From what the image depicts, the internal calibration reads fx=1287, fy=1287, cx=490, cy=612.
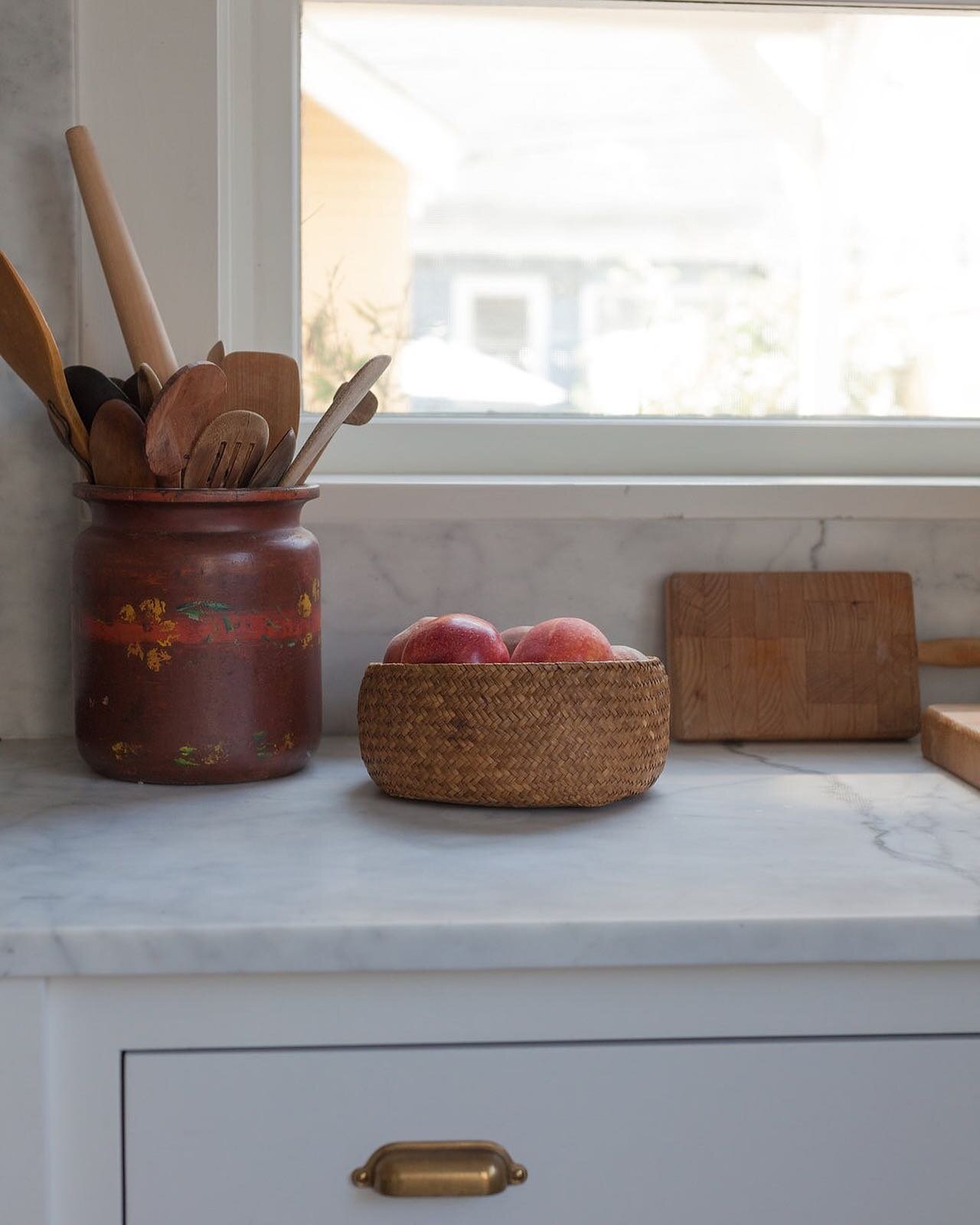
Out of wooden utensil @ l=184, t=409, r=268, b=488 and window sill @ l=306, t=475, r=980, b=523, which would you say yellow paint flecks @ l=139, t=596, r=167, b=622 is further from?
window sill @ l=306, t=475, r=980, b=523

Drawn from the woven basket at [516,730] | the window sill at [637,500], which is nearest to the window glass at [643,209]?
the window sill at [637,500]

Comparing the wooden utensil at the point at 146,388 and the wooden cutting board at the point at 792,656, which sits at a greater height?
the wooden utensil at the point at 146,388

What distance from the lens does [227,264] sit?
1268mm

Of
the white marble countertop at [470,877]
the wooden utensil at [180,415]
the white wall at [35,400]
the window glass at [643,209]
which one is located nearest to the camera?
the white marble countertop at [470,877]

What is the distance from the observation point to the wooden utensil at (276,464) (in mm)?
1040

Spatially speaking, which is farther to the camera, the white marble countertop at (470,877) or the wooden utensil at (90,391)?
the wooden utensil at (90,391)

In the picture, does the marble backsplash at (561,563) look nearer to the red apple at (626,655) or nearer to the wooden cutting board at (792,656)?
the wooden cutting board at (792,656)

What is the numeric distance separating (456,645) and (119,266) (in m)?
0.46

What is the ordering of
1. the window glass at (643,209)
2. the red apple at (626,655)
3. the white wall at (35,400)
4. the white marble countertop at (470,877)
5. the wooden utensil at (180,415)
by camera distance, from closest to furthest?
the white marble countertop at (470,877), the wooden utensil at (180,415), the red apple at (626,655), the white wall at (35,400), the window glass at (643,209)

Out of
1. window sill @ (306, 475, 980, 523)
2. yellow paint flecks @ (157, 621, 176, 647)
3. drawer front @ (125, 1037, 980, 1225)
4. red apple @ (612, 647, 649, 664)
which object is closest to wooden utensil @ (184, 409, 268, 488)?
yellow paint flecks @ (157, 621, 176, 647)

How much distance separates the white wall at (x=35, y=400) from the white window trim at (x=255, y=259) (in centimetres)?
2

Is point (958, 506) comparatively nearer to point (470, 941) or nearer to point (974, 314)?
point (974, 314)

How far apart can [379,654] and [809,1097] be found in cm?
64

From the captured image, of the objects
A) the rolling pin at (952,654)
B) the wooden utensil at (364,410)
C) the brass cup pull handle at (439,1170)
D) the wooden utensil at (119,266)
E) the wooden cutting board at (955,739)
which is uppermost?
the wooden utensil at (119,266)
